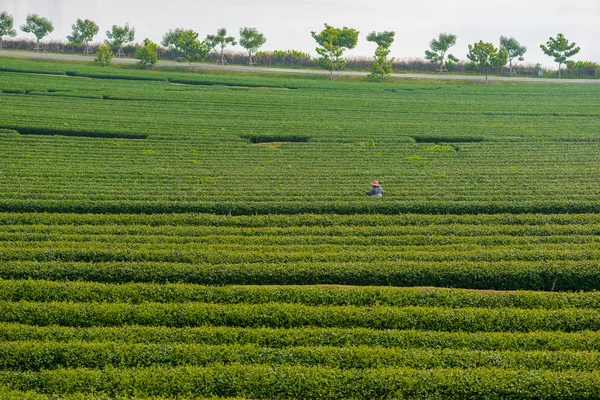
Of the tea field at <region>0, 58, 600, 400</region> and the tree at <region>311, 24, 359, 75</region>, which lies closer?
the tea field at <region>0, 58, 600, 400</region>

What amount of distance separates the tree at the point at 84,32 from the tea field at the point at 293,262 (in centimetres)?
4263

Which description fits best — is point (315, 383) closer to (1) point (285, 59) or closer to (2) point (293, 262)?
(2) point (293, 262)

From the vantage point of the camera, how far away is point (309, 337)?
44.4 feet

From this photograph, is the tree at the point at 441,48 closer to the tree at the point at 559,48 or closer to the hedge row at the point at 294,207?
the tree at the point at 559,48

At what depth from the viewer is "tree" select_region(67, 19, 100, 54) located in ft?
248

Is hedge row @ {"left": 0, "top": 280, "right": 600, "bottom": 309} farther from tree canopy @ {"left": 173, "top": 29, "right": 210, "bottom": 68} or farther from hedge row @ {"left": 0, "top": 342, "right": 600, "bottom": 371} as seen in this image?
tree canopy @ {"left": 173, "top": 29, "right": 210, "bottom": 68}

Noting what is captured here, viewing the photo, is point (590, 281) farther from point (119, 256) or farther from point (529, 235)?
point (119, 256)

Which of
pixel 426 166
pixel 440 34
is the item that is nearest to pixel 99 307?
pixel 426 166

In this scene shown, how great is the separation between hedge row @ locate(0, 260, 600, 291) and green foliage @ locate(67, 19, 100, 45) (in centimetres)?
6716

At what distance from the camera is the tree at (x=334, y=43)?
6969 cm

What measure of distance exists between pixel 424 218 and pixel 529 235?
3.83m

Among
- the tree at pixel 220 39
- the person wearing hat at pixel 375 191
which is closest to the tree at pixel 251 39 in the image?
the tree at pixel 220 39

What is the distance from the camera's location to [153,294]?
1540 centimetres

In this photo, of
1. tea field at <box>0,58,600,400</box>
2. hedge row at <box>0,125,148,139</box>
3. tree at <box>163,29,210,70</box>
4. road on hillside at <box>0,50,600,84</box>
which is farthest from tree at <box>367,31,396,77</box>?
hedge row at <box>0,125,148,139</box>
